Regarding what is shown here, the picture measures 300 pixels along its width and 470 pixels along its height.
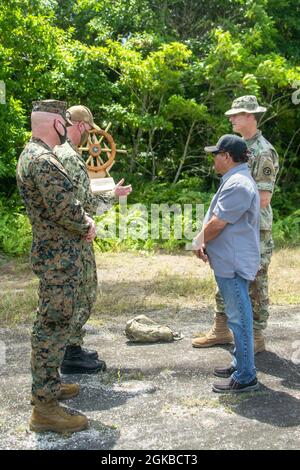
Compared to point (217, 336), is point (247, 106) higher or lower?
higher

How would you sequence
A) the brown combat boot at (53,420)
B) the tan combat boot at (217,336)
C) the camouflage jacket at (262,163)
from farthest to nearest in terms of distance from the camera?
the tan combat boot at (217,336), the camouflage jacket at (262,163), the brown combat boot at (53,420)

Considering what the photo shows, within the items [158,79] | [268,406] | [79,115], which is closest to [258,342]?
[268,406]

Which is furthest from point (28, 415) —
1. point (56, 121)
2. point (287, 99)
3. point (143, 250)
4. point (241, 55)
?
point (287, 99)

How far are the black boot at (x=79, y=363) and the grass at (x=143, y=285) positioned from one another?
123cm

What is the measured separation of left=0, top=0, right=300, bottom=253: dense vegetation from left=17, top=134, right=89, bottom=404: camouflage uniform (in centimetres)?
573

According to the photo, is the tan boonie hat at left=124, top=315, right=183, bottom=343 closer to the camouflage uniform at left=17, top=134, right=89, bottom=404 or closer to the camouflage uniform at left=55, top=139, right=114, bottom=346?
the camouflage uniform at left=55, top=139, right=114, bottom=346

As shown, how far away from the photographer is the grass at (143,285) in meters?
6.18

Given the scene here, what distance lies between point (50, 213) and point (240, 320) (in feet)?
4.75

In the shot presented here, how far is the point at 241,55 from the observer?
37.3ft

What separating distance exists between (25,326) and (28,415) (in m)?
1.93

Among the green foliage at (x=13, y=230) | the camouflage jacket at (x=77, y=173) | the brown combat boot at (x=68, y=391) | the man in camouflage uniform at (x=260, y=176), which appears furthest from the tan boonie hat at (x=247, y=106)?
the green foliage at (x=13, y=230)

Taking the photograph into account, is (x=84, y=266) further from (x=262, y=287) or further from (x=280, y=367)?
(x=280, y=367)

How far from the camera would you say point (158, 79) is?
440 inches

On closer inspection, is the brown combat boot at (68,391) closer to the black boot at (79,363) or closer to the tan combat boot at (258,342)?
the black boot at (79,363)
